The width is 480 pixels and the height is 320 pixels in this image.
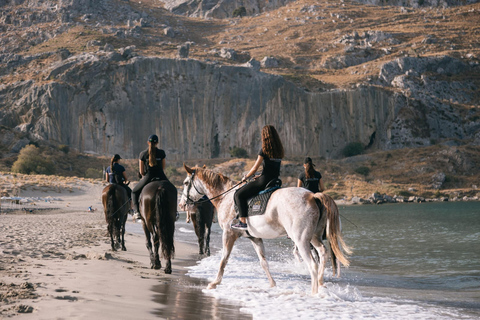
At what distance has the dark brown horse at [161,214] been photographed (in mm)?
9961

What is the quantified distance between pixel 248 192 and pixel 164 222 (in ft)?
7.32

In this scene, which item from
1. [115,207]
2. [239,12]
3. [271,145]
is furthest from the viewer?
[239,12]

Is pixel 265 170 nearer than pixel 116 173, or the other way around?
pixel 265 170

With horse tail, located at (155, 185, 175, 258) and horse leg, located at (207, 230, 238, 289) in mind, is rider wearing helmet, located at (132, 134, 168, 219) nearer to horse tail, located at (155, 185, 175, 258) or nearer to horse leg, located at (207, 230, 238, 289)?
horse tail, located at (155, 185, 175, 258)

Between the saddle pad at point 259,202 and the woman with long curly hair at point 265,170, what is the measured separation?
0.08 metres

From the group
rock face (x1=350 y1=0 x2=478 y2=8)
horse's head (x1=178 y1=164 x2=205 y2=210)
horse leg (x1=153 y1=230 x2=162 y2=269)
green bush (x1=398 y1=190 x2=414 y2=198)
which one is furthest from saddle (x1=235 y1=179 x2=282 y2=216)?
rock face (x1=350 y1=0 x2=478 y2=8)

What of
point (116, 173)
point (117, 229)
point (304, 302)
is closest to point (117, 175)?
point (116, 173)

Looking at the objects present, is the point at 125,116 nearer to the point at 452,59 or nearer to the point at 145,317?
the point at 452,59

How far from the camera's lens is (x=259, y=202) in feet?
28.2

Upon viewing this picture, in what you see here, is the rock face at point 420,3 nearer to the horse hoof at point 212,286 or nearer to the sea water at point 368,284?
the sea water at point 368,284

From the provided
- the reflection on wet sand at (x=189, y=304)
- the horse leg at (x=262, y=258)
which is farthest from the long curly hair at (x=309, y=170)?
the reflection on wet sand at (x=189, y=304)

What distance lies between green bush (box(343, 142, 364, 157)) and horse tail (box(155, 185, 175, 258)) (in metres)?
84.1

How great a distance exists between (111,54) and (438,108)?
213ft

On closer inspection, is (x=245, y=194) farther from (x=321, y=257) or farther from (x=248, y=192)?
(x=321, y=257)
